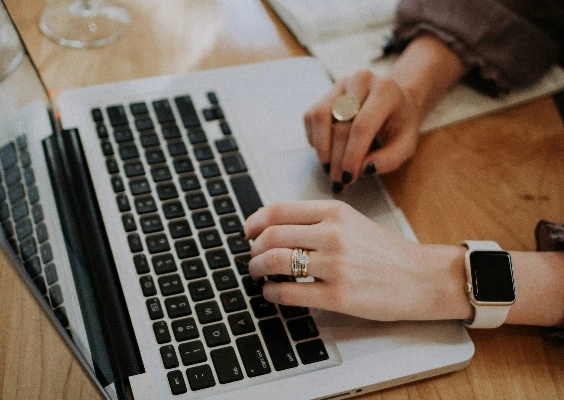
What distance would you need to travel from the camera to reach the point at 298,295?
52 centimetres

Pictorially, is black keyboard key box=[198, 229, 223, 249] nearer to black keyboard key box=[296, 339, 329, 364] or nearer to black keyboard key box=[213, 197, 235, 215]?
black keyboard key box=[213, 197, 235, 215]

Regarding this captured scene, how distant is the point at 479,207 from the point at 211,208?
0.99ft

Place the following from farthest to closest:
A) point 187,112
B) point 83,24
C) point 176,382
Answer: point 83,24 < point 187,112 < point 176,382

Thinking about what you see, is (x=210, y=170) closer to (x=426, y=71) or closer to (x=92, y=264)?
(x=92, y=264)

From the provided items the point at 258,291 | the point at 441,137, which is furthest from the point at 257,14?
the point at 258,291

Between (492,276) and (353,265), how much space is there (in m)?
0.14

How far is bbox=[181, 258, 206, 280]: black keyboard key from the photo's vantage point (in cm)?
55

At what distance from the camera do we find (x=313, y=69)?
773 mm

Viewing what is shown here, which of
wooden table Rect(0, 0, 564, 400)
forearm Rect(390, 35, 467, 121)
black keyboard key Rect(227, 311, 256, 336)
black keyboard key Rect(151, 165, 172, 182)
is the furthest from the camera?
forearm Rect(390, 35, 467, 121)

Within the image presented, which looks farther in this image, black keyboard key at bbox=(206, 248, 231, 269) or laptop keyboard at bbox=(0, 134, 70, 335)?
→ black keyboard key at bbox=(206, 248, 231, 269)

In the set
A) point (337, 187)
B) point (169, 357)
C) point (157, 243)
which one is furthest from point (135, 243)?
point (337, 187)

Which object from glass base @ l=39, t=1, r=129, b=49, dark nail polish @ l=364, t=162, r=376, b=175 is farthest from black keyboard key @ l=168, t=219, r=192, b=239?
glass base @ l=39, t=1, r=129, b=49

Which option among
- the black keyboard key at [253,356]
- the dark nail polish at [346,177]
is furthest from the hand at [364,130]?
the black keyboard key at [253,356]

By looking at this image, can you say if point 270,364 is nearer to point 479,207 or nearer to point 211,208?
point 211,208
